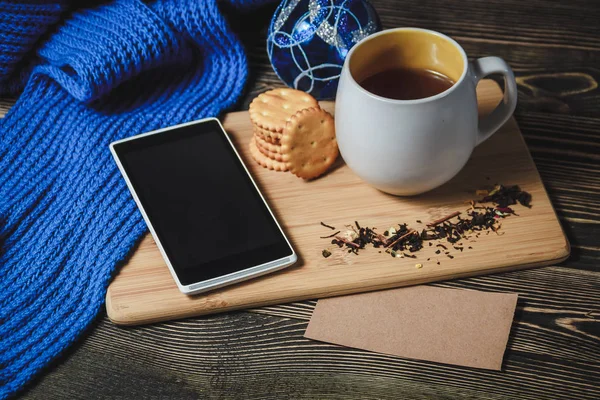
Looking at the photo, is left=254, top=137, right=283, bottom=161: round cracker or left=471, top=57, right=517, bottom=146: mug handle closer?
left=471, top=57, right=517, bottom=146: mug handle

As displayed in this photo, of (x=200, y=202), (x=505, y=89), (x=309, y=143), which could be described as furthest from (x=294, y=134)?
(x=505, y=89)

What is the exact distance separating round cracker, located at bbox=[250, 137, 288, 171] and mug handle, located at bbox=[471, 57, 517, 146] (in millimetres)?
250

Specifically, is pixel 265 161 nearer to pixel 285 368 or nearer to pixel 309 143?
pixel 309 143

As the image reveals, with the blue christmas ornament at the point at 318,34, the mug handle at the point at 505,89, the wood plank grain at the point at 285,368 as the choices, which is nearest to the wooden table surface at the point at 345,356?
the wood plank grain at the point at 285,368

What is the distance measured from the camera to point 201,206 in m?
0.84

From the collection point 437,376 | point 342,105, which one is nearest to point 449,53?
point 342,105

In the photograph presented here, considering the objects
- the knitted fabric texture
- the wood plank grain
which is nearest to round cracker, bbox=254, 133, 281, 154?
the knitted fabric texture

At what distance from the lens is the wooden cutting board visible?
78 cm

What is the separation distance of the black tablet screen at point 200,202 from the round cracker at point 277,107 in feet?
0.20

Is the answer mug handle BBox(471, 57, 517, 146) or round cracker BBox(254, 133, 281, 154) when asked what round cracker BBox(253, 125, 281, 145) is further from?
mug handle BBox(471, 57, 517, 146)

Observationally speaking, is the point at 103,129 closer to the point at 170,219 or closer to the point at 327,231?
the point at 170,219

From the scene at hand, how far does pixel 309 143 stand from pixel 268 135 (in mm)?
53

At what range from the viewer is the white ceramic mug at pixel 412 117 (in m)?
0.75

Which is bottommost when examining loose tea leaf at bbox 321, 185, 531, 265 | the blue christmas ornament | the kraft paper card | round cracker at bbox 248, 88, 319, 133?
the kraft paper card
